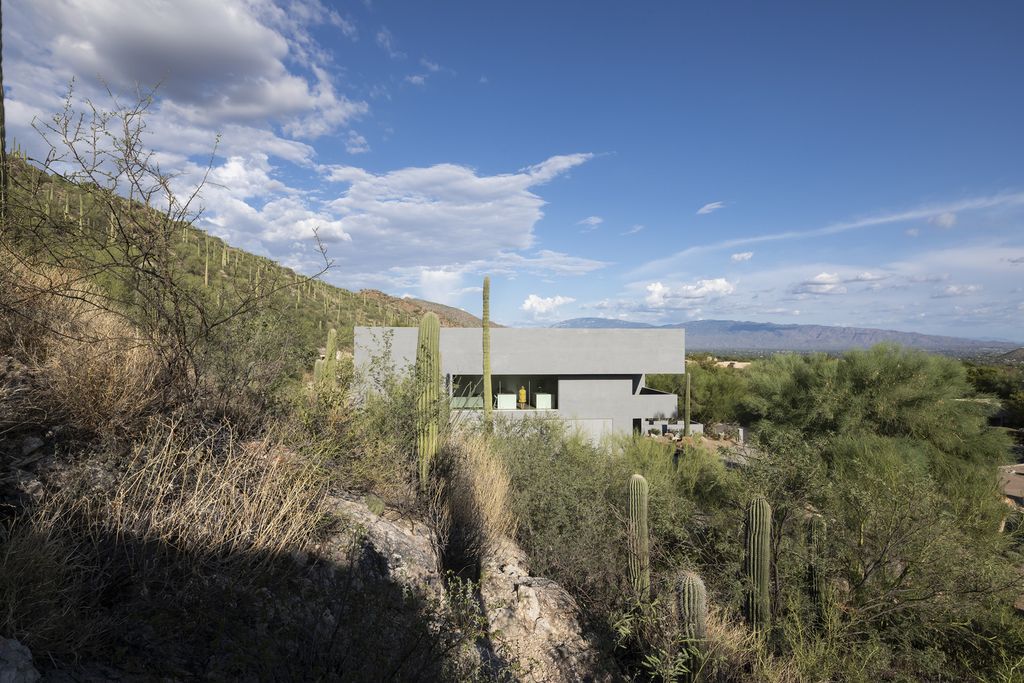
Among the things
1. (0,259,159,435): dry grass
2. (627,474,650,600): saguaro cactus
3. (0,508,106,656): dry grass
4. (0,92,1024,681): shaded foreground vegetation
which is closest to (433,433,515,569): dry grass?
(0,92,1024,681): shaded foreground vegetation

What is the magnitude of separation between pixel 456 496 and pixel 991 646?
23.2 feet

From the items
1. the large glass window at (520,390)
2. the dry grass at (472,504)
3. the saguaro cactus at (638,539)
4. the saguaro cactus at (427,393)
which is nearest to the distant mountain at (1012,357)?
the large glass window at (520,390)

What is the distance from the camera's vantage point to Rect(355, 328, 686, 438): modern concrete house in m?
17.3

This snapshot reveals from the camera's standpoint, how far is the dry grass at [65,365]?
11.8 ft

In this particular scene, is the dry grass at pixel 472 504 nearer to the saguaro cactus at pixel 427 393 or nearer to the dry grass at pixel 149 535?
the saguaro cactus at pixel 427 393

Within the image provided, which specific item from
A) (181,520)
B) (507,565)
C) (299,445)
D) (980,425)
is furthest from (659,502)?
(980,425)

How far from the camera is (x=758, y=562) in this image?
22.9ft

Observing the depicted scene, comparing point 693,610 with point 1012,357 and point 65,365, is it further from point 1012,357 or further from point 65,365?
point 1012,357

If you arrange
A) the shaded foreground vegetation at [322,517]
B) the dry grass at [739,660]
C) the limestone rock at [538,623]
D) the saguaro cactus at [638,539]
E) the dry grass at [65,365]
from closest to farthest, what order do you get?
the shaded foreground vegetation at [322,517] < the dry grass at [65,365] < the limestone rock at [538,623] < the dry grass at [739,660] < the saguaro cactus at [638,539]

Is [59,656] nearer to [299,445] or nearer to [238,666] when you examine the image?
[238,666]

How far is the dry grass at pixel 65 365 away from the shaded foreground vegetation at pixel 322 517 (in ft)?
0.07

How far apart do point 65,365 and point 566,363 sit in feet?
48.9

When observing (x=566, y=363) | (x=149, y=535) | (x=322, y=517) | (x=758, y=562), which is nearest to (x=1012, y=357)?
(x=566, y=363)

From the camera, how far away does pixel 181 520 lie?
3.10 meters
